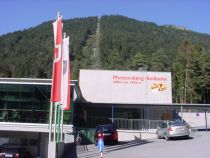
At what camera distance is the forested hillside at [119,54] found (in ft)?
249

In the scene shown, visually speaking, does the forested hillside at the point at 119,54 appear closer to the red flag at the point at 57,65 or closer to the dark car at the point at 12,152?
the dark car at the point at 12,152

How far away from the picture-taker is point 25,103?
31.3 meters

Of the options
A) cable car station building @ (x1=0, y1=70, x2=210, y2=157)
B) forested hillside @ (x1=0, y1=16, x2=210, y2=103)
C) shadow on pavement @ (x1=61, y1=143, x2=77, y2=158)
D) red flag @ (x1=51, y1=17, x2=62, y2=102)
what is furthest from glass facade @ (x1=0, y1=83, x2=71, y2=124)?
forested hillside @ (x1=0, y1=16, x2=210, y2=103)

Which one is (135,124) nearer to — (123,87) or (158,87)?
(123,87)

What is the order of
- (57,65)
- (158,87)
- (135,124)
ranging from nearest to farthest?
1. (57,65)
2. (135,124)
3. (158,87)

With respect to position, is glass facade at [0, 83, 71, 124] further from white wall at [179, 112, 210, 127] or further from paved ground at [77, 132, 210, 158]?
white wall at [179, 112, 210, 127]

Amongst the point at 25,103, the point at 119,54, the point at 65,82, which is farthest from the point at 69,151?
the point at 119,54

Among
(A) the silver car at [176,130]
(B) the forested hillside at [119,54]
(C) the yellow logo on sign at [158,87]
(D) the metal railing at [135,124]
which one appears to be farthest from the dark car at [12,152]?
(B) the forested hillside at [119,54]

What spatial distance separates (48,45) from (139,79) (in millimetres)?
100911

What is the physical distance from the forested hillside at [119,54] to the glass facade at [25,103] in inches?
1811

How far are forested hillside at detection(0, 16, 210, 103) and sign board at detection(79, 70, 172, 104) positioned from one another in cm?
3252

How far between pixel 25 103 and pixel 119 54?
9816 centimetres

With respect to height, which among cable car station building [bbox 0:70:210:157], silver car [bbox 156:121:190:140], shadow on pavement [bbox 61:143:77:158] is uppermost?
cable car station building [bbox 0:70:210:157]

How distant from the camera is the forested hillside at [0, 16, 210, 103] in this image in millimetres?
75938
